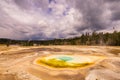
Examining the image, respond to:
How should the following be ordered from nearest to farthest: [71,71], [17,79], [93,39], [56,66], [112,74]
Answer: [17,79], [112,74], [71,71], [56,66], [93,39]

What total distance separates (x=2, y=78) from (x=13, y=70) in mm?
3558

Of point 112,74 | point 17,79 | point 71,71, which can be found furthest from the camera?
point 71,71

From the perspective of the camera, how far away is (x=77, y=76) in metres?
21.0

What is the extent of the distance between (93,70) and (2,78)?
1364cm

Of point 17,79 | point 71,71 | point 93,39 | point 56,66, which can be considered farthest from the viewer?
point 93,39

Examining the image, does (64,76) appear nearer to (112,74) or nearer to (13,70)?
(112,74)

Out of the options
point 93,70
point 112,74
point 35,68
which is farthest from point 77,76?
point 35,68

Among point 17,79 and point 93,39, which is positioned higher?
point 93,39

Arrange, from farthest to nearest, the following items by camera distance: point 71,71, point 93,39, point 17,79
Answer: point 93,39 < point 71,71 < point 17,79

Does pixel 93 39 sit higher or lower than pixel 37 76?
higher

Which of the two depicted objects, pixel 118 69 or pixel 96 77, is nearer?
pixel 96 77

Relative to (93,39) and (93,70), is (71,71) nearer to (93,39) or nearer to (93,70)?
(93,70)

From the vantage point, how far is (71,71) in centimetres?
2309

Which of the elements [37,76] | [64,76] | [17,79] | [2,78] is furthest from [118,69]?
[2,78]
